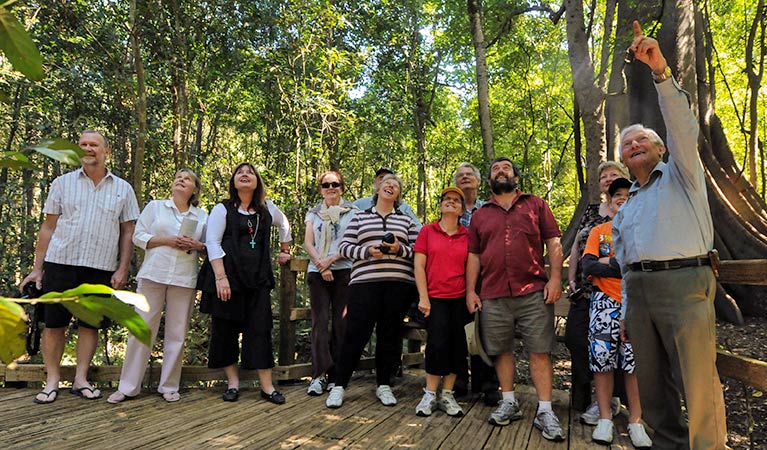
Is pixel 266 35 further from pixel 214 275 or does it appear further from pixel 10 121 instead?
pixel 214 275

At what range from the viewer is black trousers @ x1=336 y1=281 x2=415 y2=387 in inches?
155

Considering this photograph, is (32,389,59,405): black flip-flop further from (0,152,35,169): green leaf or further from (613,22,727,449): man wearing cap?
(613,22,727,449): man wearing cap

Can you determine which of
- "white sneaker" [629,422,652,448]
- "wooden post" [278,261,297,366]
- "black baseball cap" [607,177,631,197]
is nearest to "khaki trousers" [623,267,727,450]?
"white sneaker" [629,422,652,448]

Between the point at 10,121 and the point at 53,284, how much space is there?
7.33 metres

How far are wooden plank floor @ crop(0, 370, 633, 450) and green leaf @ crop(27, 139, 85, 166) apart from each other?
269 centimetres

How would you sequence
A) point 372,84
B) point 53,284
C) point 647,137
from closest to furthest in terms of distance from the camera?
1. point 647,137
2. point 53,284
3. point 372,84

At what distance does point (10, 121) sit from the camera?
914 centimetres

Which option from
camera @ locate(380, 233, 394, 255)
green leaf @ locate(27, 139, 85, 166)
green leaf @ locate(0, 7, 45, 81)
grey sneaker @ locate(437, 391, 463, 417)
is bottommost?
grey sneaker @ locate(437, 391, 463, 417)

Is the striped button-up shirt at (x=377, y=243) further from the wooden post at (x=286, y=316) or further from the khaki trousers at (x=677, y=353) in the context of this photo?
the khaki trousers at (x=677, y=353)

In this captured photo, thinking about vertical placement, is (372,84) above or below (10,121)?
above

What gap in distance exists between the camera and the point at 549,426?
319 centimetres

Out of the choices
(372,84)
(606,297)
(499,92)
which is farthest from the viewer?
(499,92)

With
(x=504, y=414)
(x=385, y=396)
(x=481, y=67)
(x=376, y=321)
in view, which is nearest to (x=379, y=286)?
(x=376, y=321)

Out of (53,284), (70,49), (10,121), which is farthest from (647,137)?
(10,121)
